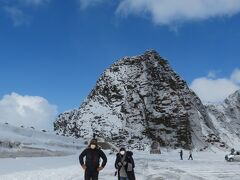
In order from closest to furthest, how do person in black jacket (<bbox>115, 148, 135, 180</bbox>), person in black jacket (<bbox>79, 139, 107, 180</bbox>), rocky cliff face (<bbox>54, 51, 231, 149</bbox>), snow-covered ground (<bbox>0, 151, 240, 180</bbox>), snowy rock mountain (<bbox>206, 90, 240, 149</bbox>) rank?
1. person in black jacket (<bbox>79, 139, 107, 180</bbox>)
2. person in black jacket (<bbox>115, 148, 135, 180</bbox>)
3. snow-covered ground (<bbox>0, 151, 240, 180</bbox>)
4. rocky cliff face (<bbox>54, 51, 231, 149</bbox>)
5. snowy rock mountain (<bbox>206, 90, 240, 149</bbox>)

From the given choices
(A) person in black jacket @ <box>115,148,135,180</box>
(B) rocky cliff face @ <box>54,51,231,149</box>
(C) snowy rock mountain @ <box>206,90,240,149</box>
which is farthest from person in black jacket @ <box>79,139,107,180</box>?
(C) snowy rock mountain @ <box>206,90,240,149</box>

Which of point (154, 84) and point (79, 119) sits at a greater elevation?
point (154, 84)

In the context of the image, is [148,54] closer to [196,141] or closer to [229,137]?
[196,141]

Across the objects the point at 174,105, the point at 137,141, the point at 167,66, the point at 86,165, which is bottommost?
the point at 86,165

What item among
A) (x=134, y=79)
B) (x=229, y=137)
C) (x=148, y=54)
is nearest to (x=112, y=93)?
(x=134, y=79)

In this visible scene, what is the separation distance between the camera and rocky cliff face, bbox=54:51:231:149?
4628 inches

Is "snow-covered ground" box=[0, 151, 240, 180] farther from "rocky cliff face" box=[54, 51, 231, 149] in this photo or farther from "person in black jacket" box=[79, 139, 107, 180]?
"rocky cliff face" box=[54, 51, 231, 149]

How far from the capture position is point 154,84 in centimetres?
12731

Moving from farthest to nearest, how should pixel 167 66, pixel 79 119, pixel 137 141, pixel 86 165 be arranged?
pixel 167 66 → pixel 79 119 → pixel 137 141 → pixel 86 165

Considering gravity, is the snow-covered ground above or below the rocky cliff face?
below

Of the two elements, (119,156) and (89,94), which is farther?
(89,94)

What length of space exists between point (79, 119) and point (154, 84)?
22.9m

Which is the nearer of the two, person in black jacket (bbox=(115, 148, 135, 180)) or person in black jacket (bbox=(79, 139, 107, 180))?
person in black jacket (bbox=(79, 139, 107, 180))

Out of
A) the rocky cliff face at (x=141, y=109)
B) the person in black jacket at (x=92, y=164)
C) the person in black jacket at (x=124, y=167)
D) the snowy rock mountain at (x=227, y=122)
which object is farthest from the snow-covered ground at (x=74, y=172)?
the snowy rock mountain at (x=227, y=122)
